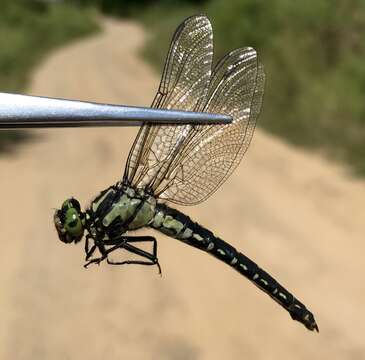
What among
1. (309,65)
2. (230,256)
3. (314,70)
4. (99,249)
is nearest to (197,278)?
(230,256)

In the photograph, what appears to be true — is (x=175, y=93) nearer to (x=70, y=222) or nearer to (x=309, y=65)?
(x=70, y=222)

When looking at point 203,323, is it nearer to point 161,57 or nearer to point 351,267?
point 351,267

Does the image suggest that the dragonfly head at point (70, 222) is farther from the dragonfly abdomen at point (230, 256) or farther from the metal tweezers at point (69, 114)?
the metal tweezers at point (69, 114)

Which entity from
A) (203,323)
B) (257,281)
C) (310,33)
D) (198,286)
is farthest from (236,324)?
(310,33)

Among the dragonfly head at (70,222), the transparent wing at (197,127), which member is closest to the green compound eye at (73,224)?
the dragonfly head at (70,222)

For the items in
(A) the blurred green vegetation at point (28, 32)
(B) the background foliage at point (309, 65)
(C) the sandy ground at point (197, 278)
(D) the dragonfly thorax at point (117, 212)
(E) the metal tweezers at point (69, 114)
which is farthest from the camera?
(A) the blurred green vegetation at point (28, 32)
